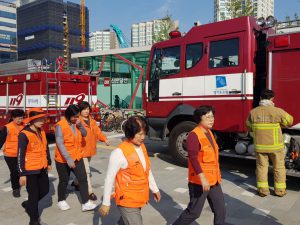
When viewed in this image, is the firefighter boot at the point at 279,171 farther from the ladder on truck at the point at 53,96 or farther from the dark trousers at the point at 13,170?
the ladder on truck at the point at 53,96

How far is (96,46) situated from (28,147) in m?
144

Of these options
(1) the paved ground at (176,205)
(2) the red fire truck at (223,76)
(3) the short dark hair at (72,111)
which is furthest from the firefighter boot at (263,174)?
(3) the short dark hair at (72,111)

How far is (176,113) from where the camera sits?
24.8 ft

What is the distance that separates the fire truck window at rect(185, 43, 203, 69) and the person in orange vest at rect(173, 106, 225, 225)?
12.4 ft

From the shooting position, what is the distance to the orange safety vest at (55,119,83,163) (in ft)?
15.9

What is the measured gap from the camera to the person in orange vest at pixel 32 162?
14.0 ft

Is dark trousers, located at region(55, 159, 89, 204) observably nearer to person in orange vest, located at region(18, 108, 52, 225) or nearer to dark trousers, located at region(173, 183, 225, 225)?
person in orange vest, located at region(18, 108, 52, 225)

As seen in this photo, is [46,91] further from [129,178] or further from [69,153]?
[129,178]

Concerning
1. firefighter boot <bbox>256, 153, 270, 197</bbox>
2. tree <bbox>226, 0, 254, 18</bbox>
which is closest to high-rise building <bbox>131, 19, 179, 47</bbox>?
tree <bbox>226, 0, 254, 18</bbox>

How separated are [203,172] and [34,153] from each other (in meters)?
2.28

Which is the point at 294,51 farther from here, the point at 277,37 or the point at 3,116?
the point at 3,116

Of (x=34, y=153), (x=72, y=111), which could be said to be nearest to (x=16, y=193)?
(x=34, y=153)

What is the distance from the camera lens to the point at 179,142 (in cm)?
757

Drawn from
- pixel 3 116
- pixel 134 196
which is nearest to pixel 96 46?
pixel 3 116
